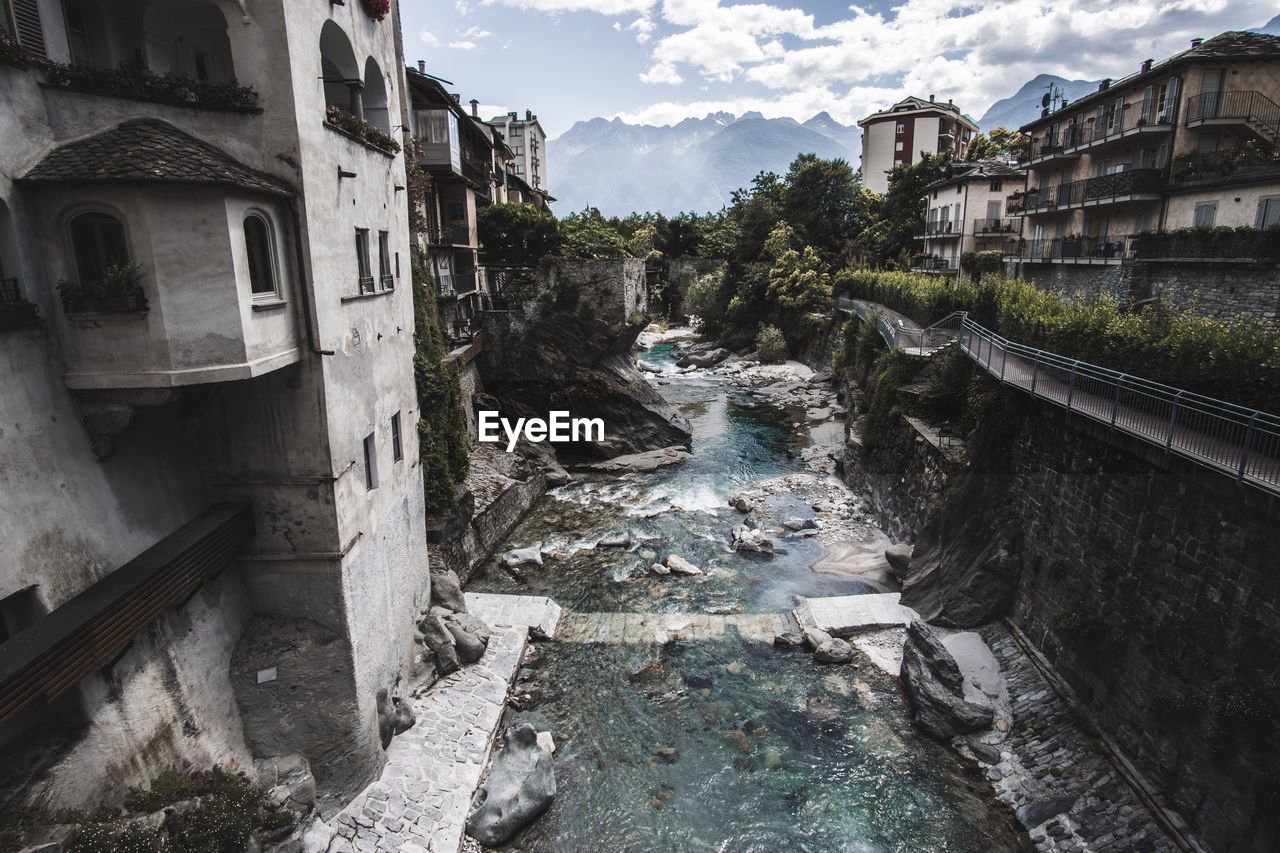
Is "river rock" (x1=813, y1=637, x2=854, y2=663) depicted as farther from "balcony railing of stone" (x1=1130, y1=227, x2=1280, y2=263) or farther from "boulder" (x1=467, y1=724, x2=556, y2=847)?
"balcony railing of stone" (x1=1130, y1=227, x2=1280, y2=263)

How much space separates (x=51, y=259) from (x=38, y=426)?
2089 mm

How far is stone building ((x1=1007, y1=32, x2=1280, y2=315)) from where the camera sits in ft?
75.2

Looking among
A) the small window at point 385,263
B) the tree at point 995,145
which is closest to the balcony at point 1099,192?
the tree at point 995,145

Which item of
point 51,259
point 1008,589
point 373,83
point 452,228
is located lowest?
point 1008,589

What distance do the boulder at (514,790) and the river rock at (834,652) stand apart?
7190mm

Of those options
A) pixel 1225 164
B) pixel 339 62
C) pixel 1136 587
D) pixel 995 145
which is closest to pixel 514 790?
pixel 1136 587

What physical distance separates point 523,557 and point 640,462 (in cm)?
1106

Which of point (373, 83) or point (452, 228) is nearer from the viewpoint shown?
point (373, 83)

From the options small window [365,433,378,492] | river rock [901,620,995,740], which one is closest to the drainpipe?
small window [365,433,378,492]

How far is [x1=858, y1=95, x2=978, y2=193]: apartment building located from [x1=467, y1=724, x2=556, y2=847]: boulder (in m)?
79.7

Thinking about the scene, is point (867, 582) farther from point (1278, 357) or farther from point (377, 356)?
point (377, 356)

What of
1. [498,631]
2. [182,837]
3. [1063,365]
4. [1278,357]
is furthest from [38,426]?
[1063,365]

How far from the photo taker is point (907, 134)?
8194 cm

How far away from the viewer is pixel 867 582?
68.4 ft
